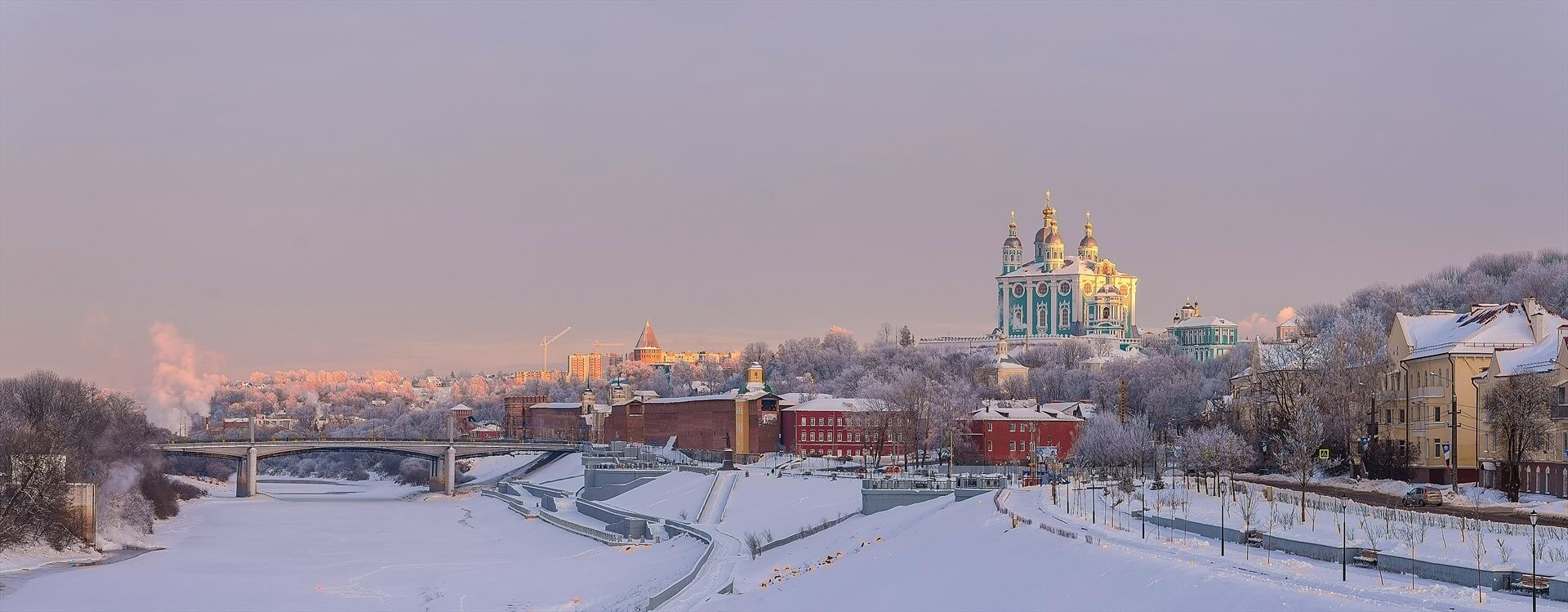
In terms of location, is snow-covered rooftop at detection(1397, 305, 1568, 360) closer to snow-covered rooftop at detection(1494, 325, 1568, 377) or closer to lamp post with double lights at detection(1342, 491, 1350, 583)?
snow-covered rooftop at detection(1494, 325, 1568, 377)

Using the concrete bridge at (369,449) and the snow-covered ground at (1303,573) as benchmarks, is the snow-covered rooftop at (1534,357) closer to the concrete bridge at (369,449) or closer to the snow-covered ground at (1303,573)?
the snow-covered ground at (1303,573)

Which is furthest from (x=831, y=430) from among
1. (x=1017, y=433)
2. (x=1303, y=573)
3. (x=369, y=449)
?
(x=1303, y=573)

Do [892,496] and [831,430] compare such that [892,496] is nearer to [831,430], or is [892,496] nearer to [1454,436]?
[1454,436]

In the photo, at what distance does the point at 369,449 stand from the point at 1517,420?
101875 millimetres

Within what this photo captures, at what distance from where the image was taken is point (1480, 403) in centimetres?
6600

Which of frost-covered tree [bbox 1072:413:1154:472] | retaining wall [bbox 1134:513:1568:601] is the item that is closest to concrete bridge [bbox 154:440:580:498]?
frost-covered tree [bbox 1072:413:1154:472]

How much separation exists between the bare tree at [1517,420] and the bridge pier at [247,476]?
309 feet

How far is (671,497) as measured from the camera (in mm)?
93938

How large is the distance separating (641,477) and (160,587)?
48135 mm

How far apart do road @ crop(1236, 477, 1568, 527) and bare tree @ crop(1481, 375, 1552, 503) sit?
3.96 metres

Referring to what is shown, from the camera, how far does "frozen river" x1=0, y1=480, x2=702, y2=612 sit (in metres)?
57.8

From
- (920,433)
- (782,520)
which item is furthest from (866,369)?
(782,520)

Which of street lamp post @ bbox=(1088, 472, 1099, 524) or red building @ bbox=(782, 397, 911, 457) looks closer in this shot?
street lamp post @ bbox=(1088, 472, 1099, 524)

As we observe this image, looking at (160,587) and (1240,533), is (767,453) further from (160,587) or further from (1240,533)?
(1240,533)
